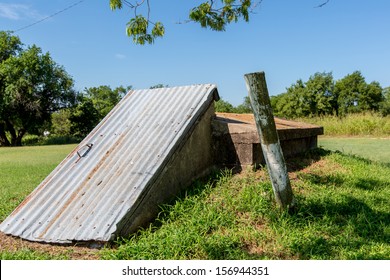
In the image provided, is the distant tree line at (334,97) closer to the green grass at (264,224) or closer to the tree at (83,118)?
the tree at (83,118)

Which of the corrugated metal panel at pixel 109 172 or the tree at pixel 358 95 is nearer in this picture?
the corrugated metal panel at pixel 109 172

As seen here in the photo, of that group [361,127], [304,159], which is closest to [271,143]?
[304,159]

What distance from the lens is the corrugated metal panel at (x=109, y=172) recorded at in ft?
12.8

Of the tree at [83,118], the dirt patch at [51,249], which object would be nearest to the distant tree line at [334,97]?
the tree at [83,118]

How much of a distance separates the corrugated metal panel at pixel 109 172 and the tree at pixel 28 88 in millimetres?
27392

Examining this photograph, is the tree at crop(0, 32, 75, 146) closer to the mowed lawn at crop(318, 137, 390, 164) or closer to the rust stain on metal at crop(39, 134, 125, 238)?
the mowed lawn at crop(318, 137, 390, 164)

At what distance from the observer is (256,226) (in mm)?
3811

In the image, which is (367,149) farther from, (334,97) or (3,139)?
(334,97)

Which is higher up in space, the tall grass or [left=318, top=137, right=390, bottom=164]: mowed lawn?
the tall grass

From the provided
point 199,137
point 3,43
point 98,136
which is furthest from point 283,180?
point 3,43

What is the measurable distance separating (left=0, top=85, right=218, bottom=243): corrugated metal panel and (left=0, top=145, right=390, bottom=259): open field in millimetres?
248

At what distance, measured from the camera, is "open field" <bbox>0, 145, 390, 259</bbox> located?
332 centimetres

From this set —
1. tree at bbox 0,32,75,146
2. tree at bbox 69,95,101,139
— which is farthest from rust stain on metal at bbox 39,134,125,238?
tree at bbox 69,95,101,139
